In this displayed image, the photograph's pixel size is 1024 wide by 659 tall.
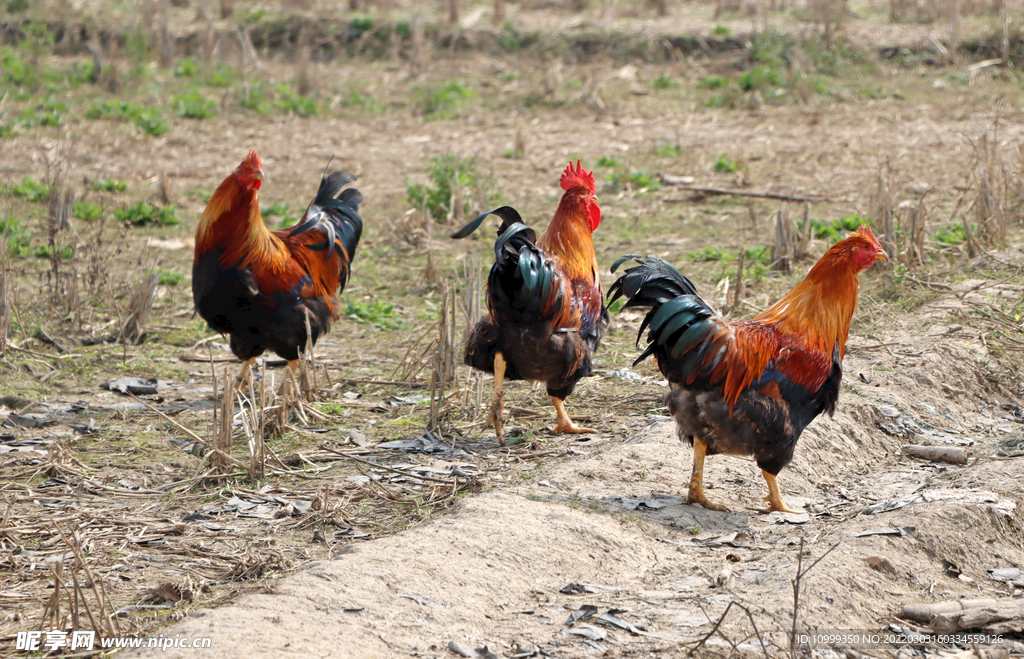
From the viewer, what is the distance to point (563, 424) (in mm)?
6164

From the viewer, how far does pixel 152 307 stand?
8.43 m

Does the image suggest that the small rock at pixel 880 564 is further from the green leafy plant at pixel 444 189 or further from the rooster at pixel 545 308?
the green leafy plant at pixel 444 189

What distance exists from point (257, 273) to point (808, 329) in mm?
3485

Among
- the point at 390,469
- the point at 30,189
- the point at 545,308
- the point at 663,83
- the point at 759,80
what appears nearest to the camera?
the point at 390,469

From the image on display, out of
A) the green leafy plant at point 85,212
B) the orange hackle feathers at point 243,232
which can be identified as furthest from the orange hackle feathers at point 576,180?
the green leafy plant at point 85,212

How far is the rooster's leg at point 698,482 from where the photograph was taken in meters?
4.96

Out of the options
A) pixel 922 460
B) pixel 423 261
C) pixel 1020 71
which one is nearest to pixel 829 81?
pixel 1020 71

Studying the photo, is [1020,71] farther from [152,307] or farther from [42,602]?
[42,602]

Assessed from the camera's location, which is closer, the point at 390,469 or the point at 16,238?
the point at 390,469

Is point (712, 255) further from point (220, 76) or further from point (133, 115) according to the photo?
point (220, 76)

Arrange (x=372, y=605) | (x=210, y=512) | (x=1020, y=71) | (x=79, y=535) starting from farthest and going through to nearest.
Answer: (x=1020, y=71) < (x=210, y=512) < (x=79, y=535) < (x=372, y=605)

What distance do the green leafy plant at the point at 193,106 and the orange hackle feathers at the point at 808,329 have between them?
11.0 m

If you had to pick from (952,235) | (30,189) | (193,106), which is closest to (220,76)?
(193,106)

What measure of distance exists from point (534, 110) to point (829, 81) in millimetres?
4436
